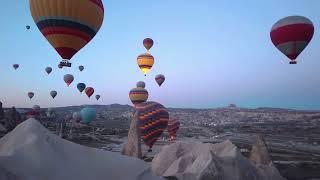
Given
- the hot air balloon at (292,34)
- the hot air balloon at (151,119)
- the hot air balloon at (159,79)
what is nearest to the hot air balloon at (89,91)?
the hot air balloon at (159,79)

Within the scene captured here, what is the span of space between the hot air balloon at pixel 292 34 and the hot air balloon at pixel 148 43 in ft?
65.8

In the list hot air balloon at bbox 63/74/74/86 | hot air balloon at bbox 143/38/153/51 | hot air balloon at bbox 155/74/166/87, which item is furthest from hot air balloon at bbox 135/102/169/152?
hot air balloon at bbox 63/74/74/86

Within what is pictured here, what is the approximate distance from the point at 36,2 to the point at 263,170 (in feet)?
46.4

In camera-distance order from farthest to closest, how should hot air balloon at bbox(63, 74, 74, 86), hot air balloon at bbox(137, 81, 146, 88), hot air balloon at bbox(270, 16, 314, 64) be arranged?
hot air balloon at bbox(137, 81, 146, 88)
hot air balloon at bbox(63, 74, 74, 86)
hot air balloon at bbox(270, 16, 314, 64)

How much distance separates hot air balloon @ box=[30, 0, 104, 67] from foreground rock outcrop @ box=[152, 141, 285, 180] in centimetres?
796

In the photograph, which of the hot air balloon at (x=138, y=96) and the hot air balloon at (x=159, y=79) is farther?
the hot air balloon at (x=159, y=79)

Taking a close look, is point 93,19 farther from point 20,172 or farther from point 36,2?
point 20,172

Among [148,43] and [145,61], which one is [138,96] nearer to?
[145,61]

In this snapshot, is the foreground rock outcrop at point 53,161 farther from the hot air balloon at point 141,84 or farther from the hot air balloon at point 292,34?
the hot air balloon at point 141,84

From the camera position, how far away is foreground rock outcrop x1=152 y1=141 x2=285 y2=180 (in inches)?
606

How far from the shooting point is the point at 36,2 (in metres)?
19.7

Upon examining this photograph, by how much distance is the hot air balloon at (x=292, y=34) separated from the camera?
26.4 metres

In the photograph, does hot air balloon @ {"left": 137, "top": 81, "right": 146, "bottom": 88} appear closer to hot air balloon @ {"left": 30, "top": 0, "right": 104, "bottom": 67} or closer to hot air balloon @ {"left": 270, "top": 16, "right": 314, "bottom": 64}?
hot air balloon @ {"left": 270, "top": 16, "right": 314, "bottom": 64}

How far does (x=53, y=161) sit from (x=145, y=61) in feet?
124
